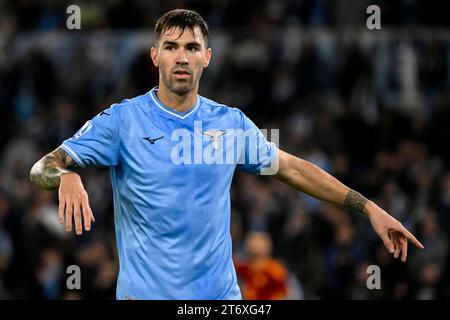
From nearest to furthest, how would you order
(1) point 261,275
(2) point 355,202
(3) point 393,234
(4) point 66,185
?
(4) point 66,185 → (3) point 393,234 → (2) point 355,202 → (1) point 261,275

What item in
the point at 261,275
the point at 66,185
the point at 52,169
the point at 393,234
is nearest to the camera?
the point at 66,185

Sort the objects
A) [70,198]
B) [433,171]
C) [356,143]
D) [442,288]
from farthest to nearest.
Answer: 1. [356,143]
2. [433,171]
3. [442,288]
4. [70,198]

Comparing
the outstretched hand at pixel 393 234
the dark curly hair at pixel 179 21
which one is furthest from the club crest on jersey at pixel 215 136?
the outstretched hand at pixel 393 234

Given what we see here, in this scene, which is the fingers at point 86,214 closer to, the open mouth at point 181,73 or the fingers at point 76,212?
the fingers at point 76,212

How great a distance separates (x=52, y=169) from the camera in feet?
17.5

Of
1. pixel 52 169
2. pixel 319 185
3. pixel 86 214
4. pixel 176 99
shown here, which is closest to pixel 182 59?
pixel 176 99

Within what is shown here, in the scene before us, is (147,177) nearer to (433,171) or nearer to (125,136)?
(125,136)

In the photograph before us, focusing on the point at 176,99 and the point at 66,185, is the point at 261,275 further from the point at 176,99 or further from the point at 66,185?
the point at 66,185

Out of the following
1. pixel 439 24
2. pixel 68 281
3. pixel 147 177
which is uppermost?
pixel 439 24

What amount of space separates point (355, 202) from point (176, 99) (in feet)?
3.97

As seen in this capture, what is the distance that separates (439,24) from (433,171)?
3.95 meters

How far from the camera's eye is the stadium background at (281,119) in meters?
12.4
